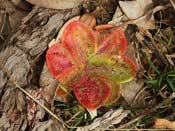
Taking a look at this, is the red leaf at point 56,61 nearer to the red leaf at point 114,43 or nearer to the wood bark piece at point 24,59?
the wood bark piece at point 24,59

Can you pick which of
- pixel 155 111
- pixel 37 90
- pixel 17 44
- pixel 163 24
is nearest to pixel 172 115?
pixel 155 111

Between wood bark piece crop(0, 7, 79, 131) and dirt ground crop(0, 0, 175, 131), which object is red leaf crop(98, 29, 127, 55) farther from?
wood bark piece crop(0, 7, 79, 131)

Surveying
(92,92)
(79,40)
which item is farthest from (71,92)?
(79,40)

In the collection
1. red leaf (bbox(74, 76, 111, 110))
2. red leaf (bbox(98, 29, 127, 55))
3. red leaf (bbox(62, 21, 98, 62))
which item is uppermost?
red leaf (bbox(62, 21, 98, 62))

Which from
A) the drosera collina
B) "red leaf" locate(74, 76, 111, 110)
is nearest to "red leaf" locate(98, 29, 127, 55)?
the drosera collina

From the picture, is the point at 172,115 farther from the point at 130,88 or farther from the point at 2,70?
the point at 2,70

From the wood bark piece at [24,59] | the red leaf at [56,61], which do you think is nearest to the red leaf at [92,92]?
the red leaf at [56,61]

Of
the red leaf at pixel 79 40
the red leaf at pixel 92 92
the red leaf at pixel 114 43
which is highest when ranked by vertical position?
the red leaf at pixel 79 40

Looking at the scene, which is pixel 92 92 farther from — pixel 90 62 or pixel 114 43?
pixel 114 43

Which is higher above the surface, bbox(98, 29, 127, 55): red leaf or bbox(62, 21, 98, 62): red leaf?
bbox(62, 21, 98, 62): red leaf
